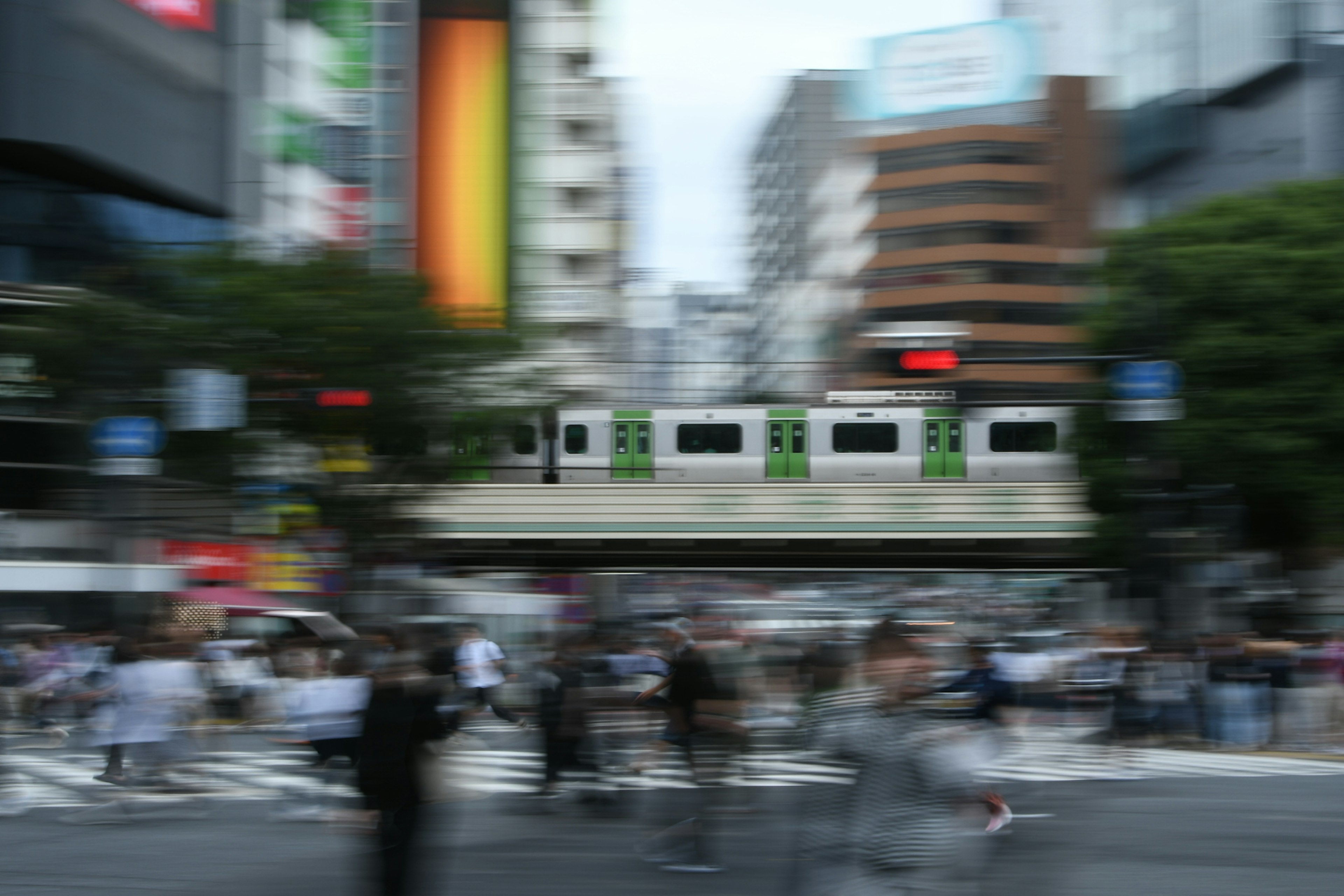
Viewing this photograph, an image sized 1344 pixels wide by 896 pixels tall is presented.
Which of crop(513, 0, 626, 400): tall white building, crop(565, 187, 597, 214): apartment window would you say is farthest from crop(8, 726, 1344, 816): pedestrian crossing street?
crop(565, 187, 597, 214): apartment window

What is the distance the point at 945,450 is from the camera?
40094mm

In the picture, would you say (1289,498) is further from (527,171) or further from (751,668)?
(527,171)

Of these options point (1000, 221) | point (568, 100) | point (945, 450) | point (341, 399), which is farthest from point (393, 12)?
point (341, 399)

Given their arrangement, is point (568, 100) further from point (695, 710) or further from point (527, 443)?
point (695, 710)

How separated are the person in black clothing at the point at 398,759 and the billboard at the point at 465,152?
1934 inches

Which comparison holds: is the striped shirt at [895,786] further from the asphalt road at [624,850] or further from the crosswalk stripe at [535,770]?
the crosswalk stripe at [535,770]

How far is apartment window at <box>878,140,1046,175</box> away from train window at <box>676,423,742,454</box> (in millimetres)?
35941

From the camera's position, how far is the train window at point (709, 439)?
39719mm

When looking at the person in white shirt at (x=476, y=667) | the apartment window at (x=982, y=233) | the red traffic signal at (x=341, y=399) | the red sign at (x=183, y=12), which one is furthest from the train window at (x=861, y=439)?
the apartment window at (x=982, y=233)

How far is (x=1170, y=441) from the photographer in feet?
96.4

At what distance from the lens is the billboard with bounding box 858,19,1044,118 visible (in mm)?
64812

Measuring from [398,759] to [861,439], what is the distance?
33138 mm

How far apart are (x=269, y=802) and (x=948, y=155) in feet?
207

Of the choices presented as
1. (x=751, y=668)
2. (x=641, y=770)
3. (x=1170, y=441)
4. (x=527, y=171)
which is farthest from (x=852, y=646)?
(x=527, y=171)
